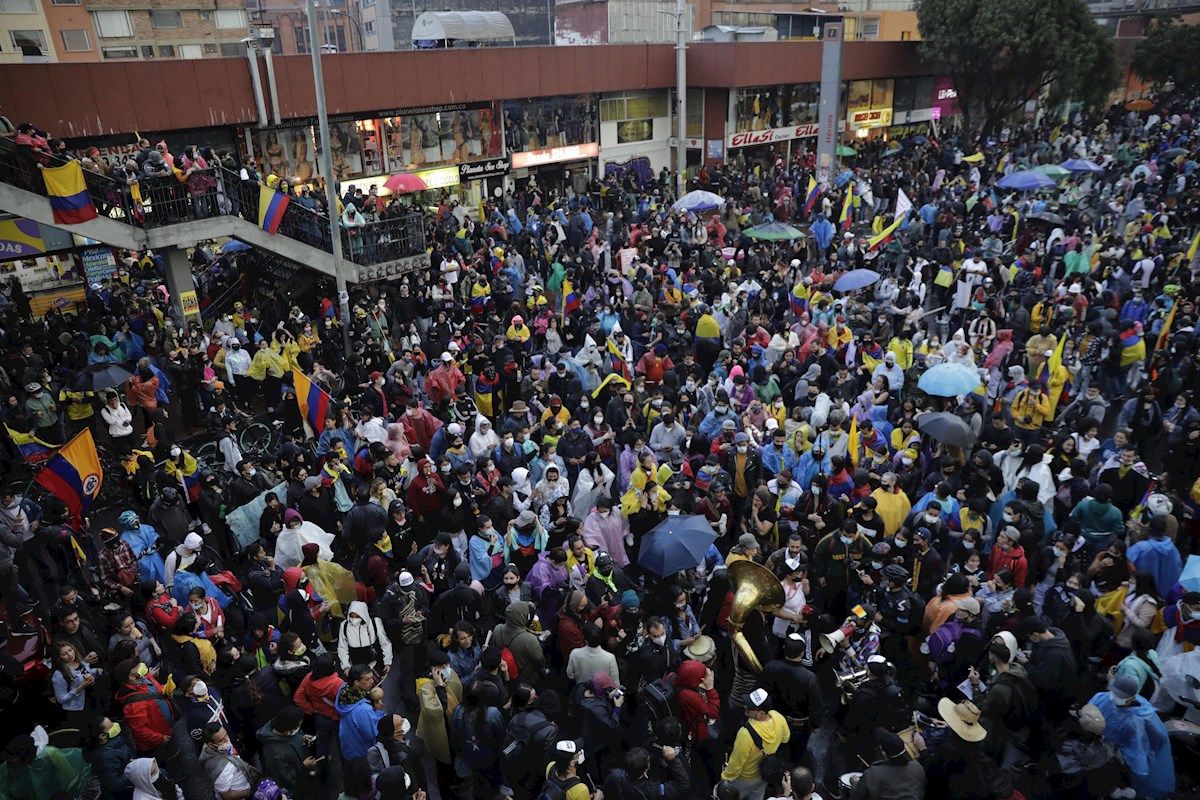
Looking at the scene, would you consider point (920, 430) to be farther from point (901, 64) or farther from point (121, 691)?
point (901, 64)

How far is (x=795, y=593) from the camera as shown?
21.5 feet

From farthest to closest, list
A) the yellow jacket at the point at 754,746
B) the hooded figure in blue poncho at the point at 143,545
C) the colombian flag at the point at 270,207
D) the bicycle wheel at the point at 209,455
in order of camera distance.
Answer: the colombian flag at the point at 270,207 < the bicycle wheel at the point at 209,455 < the hooded figure in blue poncho at the point at 143,545 < the yellow jacket at the point at 754,746

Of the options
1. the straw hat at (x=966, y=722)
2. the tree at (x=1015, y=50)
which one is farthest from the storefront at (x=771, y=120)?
the straw hat at (x=966, y=722)

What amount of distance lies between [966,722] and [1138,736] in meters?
1.12

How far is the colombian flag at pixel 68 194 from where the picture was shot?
1225 cm

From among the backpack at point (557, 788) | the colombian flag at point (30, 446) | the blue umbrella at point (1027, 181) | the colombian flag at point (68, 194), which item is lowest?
the colombian flag at point (30, 446)

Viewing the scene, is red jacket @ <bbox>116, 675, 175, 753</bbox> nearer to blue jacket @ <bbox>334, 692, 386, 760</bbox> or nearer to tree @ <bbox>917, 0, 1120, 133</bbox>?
blue jacket @ <bbox>334, 692, 386, 760</bbox>

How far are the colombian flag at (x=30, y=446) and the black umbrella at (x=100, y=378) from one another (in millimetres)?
836

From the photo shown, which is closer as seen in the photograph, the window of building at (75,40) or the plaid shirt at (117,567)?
the plaid shirt at (117,567)

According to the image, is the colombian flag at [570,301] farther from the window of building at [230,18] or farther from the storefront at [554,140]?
the window of building at [230,18]

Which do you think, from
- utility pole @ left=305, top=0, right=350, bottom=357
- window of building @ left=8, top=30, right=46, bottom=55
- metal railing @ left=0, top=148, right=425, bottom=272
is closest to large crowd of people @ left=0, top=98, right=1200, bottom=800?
utility pole @ left=305, top=0, right=350, bottom=357

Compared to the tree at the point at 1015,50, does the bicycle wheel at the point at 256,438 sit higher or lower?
lower

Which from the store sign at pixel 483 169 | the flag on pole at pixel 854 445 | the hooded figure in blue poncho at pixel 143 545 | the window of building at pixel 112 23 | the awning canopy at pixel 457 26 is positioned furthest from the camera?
the window of building at pixel 112 23

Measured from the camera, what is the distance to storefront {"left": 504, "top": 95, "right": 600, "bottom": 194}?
1001 inches
